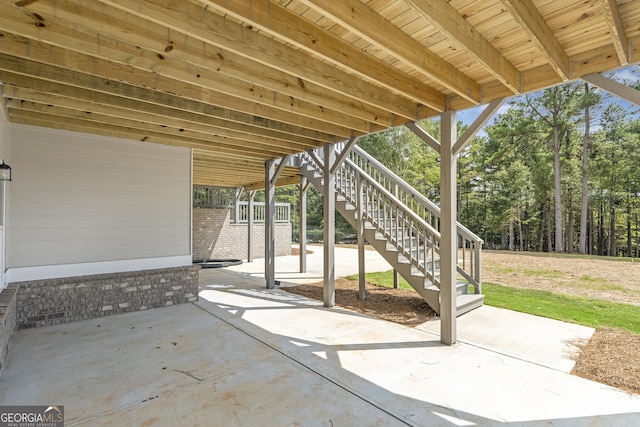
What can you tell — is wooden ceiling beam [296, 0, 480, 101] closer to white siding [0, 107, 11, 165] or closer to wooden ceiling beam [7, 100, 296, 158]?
wooden ceiling beam [7, 100, 296, 158]

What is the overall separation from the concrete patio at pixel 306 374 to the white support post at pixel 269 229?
7.00ft

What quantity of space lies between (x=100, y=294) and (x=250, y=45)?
4628 mm

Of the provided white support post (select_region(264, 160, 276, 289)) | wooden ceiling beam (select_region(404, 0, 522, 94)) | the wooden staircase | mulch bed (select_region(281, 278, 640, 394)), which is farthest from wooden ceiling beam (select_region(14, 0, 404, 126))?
white support post (select_region(264, 160, 276, 289))

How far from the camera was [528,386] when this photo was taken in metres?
2.64

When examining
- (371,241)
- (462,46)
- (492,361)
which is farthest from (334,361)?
(462,46)

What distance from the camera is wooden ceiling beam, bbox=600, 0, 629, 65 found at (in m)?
1.88

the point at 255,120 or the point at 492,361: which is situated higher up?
the point at 255,120

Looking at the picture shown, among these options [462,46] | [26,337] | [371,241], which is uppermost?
[462,46]

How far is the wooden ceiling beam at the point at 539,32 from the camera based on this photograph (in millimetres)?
1919

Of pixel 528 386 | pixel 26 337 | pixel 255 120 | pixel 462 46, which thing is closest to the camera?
pixel 462 46

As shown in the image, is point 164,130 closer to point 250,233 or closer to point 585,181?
point 250,233

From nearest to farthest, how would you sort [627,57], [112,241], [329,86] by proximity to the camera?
1. [627,57]
2. [329,86]
3. [112,241]

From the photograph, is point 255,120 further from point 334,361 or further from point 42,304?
point 42,304

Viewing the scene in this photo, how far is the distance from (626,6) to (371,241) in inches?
162
